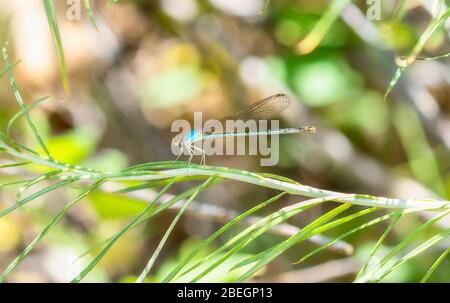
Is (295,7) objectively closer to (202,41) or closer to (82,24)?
(202,41)

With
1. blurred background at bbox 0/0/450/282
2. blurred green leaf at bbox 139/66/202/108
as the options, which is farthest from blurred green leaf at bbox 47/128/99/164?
blurred green leaf at bbox 139/66/202/108

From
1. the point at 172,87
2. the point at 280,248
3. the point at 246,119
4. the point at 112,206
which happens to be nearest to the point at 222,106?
the point at 172,87

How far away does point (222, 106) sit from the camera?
2738 mm

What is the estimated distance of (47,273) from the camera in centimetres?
249

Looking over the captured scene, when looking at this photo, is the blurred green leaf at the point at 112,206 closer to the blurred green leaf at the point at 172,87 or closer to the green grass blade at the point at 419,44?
the blurred green leaf at the point at 172,87

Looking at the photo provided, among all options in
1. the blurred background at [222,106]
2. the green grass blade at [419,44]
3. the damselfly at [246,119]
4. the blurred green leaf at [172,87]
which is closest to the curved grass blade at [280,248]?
the green grass blade at [419,44]

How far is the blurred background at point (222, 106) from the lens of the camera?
217 cm

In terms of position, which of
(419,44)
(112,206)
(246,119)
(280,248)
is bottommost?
(280,248)

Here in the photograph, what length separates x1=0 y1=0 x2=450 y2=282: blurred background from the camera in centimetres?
217

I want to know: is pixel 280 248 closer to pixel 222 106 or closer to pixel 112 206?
pixel 112 206

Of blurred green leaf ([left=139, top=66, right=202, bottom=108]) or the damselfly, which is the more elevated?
blurred green leaf ([left=139, top=66, right=202, bottom=108])

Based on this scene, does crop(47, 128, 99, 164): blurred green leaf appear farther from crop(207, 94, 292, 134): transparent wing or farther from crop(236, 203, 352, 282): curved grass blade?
crop(236, 203, 352, 282): curved grass blade

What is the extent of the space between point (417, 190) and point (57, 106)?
61.5 inches
